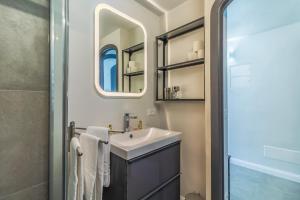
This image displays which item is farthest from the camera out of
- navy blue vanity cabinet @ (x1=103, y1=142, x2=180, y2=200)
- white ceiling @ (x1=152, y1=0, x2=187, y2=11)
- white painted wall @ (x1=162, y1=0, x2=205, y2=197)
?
white ceiling @ (x1=152, y1=0, x2=187, y2=11)

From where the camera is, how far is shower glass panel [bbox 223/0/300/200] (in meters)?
1.38

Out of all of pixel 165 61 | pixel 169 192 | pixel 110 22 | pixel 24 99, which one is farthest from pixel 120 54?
pixel 169 192

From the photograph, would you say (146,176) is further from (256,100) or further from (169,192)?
(256,100)

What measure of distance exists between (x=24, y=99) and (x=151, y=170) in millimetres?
996

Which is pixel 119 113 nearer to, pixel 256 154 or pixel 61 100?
pixel 61 100

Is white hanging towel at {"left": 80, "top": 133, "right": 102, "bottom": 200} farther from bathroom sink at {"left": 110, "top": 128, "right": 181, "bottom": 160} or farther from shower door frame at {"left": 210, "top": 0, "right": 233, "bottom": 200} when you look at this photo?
shower door frame at {"left": 210, "top": 0, "right": 233, "bottom": 200}

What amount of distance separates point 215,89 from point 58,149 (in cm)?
122

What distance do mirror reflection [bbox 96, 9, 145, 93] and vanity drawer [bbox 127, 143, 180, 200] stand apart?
0.73 m

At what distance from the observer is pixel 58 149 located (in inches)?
25.2

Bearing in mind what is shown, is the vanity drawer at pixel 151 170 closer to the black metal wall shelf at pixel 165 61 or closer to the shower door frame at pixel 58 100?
the shower door frame at pixel 58 100

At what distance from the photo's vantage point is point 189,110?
1.80m

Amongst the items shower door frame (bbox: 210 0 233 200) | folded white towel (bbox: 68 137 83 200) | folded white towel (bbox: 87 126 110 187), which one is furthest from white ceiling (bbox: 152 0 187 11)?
Result: folded white towel (bbox: 68 137 83 200)

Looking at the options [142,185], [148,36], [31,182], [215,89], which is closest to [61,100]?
[31,182]

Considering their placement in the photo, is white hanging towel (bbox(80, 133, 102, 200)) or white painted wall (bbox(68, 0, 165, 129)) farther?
white painted wall (bbox(68, 0, 165, 129))
